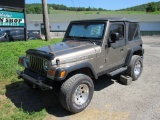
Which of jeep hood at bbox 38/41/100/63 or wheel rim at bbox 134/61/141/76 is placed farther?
wheel rim at bbox 134/61/141/76

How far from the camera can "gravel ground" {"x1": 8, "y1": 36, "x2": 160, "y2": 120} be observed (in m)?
4.56

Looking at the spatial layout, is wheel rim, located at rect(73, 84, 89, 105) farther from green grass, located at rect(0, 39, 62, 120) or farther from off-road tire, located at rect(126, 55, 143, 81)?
off-road tire, located at rect(126, 55, 143, 81)

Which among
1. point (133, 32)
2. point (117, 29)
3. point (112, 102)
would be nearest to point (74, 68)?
point (112, 102)

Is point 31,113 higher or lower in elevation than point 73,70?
lower

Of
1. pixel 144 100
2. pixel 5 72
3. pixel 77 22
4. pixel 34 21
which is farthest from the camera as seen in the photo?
pixel 34 21

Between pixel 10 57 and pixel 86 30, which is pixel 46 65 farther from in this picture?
pixel 10 57

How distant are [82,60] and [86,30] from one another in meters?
1.34

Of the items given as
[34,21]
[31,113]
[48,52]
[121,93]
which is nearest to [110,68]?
[121,93]

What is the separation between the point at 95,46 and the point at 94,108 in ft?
5.05

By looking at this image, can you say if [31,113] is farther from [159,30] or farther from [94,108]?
[159,30]

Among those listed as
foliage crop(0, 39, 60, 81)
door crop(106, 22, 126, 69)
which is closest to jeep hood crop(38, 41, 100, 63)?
door crop(106, 22, 126, 69)

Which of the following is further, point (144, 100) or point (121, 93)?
point (121, 93)

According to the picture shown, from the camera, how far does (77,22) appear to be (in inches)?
244

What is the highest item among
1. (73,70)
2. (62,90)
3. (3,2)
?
(3,2)
